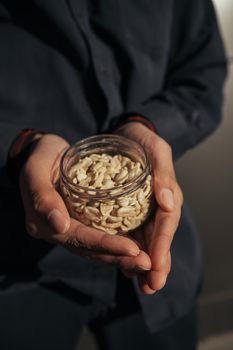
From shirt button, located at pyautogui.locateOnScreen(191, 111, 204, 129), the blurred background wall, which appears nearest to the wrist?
shirt button, located at pyautogui.locateOnScreen(191, 111, 204, 129)

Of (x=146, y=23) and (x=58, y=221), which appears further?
(x=146, y=23)

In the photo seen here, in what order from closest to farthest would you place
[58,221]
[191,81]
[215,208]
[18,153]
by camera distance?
[58,221] < [18,153] < [191,81] < [215,208]

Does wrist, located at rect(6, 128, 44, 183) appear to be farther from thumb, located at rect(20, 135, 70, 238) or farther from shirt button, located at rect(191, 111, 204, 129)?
shirt button, located at rect(191, 111, 204, 129)

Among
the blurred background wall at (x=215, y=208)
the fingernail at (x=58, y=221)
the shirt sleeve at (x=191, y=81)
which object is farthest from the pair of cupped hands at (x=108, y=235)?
the blurred background wall at (x=215, y=208)

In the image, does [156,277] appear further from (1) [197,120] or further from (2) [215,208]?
(2) [215,208]

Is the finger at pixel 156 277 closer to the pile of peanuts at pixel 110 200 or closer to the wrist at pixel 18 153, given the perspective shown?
the pile of peanuts at pixel 110 200

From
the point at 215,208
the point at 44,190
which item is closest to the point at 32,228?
the point at 44,190

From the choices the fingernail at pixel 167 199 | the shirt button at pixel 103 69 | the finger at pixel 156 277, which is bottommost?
the finger at pixel 156 277
